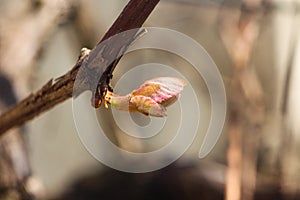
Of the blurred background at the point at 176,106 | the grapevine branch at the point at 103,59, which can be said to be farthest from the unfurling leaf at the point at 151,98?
the blurred background at the point at 176,106

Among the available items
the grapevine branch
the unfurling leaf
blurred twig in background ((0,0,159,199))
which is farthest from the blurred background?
the unfurling leaf

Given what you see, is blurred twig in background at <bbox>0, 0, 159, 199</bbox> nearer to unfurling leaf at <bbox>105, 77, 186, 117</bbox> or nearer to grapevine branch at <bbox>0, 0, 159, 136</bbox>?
grapevine branch at <bbox>0, 0, 159, 136</bbox>

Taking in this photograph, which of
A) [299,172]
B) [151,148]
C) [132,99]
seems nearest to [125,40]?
[132,99]

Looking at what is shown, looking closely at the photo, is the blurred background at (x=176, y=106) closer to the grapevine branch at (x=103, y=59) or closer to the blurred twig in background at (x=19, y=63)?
the blurred twig in background at (x=19, y=63)

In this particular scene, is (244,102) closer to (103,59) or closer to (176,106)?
(176,106)

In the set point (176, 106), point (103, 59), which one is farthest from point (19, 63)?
point (103, 59)
